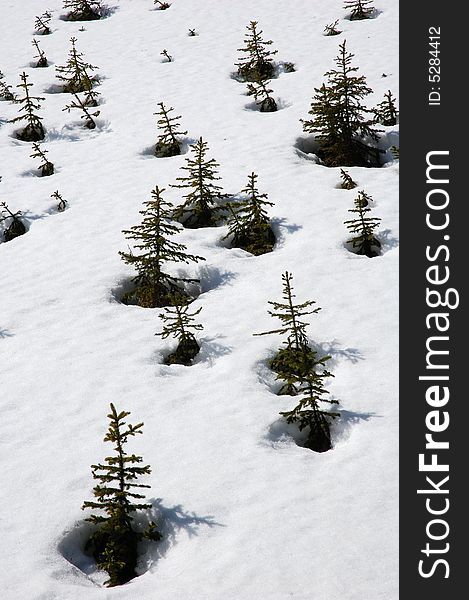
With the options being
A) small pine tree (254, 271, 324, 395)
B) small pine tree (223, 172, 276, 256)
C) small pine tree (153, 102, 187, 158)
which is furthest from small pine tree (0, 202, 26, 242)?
small pine tree (254, 271, 324, 395)

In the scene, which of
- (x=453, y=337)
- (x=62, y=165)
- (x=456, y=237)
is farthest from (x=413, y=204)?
(x=62, y=165)

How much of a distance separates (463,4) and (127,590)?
23.2 ft

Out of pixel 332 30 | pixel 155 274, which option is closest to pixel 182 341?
pixel 155 274

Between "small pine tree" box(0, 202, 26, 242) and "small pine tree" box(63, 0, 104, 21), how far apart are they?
959cm

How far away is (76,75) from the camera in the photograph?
1144 cm

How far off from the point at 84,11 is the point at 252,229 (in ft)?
36.6

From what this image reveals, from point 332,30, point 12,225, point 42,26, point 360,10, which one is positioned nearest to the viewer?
point 12,225

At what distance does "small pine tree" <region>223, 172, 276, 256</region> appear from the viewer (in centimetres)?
668

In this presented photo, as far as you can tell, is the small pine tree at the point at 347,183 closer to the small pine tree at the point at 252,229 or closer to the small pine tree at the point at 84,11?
the small pine tree at the point at 252,229

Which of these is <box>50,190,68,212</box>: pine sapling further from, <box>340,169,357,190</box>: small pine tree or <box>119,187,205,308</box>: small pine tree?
<box>340,169,357,190</box>: small pine tree

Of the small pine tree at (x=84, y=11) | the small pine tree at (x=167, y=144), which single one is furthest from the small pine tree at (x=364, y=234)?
the small pine tree at (x=84, y=11)

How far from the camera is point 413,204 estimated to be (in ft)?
20.4

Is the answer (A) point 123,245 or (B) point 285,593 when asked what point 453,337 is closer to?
(B) point 285,593

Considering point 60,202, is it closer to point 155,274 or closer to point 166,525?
point 155,274
